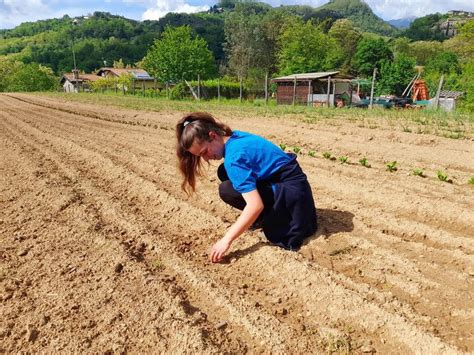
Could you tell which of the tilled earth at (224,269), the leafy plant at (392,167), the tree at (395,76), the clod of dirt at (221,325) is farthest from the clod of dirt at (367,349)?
the tree at (395,76)

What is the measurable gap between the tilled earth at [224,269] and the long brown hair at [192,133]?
0.81 meters

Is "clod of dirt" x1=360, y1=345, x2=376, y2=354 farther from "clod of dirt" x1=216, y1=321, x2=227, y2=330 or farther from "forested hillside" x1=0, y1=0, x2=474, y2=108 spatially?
"forested hillside" x1=0, y1=0, x2=474, y2=108

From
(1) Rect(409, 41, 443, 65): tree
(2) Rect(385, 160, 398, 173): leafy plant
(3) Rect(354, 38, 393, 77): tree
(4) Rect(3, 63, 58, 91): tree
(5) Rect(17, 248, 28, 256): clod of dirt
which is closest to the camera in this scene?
(5) Rect(17, 248, 28, 256): clod of dirt

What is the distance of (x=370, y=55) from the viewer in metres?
57.3

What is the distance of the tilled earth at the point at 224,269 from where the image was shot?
2277mm

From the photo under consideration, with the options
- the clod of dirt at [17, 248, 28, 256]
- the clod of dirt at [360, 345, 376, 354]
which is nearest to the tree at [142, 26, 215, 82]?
the clod of dirt at [17, 248, 28, 256]

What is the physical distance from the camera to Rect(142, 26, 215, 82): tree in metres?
30.4

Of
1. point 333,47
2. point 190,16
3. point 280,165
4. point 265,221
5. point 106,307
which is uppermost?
point 190,16

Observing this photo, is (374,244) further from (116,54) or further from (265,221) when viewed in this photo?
(116,54)

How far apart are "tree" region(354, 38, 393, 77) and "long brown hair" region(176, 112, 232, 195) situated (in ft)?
195

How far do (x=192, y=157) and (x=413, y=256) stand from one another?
1981mm

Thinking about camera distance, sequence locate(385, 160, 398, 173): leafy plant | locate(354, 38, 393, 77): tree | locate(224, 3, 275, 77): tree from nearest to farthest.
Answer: locate(385, 160, 398, 173): leafy plant → locate(224, 3, 275, 77): tree → locate(354, 38, 393, 77): tree

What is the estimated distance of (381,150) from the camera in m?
6.88

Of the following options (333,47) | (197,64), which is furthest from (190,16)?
(197,64)
